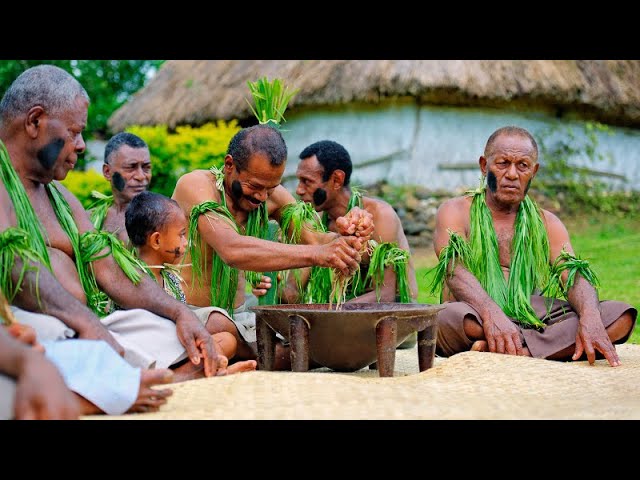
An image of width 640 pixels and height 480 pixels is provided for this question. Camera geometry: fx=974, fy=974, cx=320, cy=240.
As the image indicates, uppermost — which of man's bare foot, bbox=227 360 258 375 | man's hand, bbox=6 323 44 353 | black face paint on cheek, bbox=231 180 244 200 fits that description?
black face paint on cheek, bbox=231 180 244 200

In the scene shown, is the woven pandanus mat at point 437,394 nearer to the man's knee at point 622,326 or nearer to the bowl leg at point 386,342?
the bowl leg at point 386,342

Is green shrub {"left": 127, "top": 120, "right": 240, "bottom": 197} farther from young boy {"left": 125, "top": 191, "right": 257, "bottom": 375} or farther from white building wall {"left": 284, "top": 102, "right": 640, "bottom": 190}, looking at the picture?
young boy {"left": 125, "top": 191, "right": 257, "bottom": 375}

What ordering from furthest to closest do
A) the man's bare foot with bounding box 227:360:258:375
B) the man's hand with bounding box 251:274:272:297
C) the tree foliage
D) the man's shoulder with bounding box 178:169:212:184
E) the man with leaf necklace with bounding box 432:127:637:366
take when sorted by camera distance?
the tree foliage → the man's hand with bounding box 251:274:272:297 → the man with leaf necklace with bounding box 432:127:637:366 → the man's shoulder with bounding box 178:169:212:184 → the man's bare foot with bounding box 227:360:258:375

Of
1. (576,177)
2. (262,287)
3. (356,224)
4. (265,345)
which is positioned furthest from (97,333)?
(576,177)

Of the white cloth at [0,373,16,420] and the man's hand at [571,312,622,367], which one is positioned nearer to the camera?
the white cloth at [0,373,16,420]

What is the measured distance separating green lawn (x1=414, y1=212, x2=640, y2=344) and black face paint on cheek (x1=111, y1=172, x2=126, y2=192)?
2780 mm

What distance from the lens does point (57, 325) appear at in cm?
385

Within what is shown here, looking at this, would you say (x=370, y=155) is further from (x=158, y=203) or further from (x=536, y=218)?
(x=158, y=203)

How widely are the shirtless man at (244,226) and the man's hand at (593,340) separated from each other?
4.95ft

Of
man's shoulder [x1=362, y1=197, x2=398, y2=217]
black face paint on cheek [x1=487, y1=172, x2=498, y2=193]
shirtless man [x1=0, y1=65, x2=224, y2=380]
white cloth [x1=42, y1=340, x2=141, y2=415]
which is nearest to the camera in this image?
white cloth [x1=42, y1=340, x2=141, y2=415]

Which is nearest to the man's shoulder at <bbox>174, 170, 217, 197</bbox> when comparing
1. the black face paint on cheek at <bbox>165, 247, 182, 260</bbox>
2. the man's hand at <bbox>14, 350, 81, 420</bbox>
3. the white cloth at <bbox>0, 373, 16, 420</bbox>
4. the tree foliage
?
the black face paint on cheek at <bbox>165, 247, 182, 260</bbox>

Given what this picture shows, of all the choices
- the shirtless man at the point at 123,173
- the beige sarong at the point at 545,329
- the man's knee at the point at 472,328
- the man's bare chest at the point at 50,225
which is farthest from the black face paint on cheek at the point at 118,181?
the man's knee at the point at 472,328

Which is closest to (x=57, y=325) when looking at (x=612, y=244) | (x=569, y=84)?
(x=612, y=244)

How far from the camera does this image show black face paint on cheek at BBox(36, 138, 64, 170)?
422 centimetres
